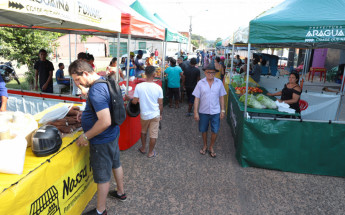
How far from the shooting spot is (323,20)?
3582 millimetres

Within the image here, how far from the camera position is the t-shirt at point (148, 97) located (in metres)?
4.41

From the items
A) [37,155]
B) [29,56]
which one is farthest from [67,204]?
[29,56]

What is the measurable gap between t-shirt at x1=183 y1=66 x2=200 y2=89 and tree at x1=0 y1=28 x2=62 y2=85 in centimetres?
617

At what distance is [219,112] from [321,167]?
6.66ft

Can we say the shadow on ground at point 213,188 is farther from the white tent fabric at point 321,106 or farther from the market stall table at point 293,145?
the white tent fabric at point 321,106

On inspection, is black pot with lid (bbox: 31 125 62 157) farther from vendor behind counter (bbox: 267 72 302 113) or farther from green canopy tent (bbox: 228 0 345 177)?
vendor behind counter (bbox: 267 72 302 113)

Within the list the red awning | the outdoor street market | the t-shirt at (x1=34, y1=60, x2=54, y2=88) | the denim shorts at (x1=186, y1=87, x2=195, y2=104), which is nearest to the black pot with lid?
the outdoor street market

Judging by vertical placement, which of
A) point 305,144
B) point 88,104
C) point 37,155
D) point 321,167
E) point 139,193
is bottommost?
point 139,193

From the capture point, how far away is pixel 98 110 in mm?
2422

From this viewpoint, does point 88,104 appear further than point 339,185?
No

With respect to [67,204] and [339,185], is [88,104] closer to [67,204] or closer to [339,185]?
[67,204]

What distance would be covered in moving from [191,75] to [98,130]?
5894 mm

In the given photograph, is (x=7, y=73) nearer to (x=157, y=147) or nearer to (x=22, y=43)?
(x=22, y=43)

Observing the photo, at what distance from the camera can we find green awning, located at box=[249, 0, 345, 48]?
3555 millimetres
